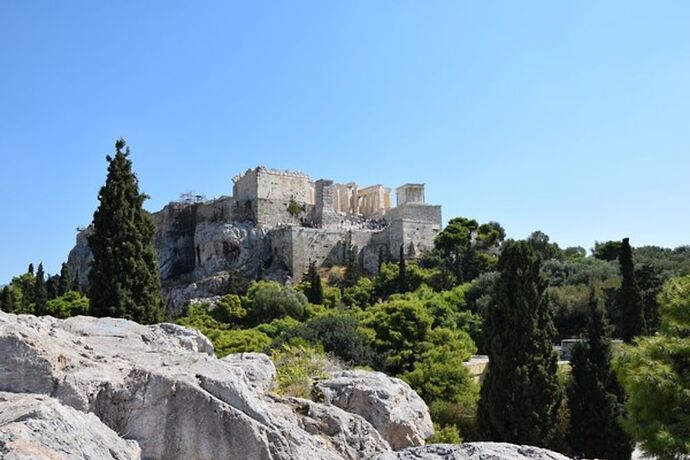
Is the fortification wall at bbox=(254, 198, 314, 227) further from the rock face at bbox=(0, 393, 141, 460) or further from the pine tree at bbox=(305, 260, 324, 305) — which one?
the rock face at bbox=(0, 393, 141, 460)

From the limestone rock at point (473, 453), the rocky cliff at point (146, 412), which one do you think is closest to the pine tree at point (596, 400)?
the rocky cliff at point (146, 412)

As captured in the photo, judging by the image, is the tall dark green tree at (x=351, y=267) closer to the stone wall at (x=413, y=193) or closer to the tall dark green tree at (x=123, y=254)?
the stone wall at (x=413, y=193)

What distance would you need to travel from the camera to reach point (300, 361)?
12883mm

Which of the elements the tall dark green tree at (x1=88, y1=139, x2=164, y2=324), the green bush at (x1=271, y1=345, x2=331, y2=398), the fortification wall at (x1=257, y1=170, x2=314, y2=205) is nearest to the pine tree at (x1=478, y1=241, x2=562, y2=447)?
the green bush at (x1=271, y1=345, x2=331, y2=398)

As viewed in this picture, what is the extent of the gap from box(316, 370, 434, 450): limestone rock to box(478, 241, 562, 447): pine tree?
350 inches

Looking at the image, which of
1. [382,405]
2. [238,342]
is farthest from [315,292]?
[382,405]

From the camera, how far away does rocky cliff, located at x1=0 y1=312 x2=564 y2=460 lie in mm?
4496

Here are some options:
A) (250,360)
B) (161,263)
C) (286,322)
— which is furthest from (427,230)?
(250,360)

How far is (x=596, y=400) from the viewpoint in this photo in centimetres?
1811

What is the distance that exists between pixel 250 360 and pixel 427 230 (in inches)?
2061

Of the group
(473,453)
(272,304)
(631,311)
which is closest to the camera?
(473,453)

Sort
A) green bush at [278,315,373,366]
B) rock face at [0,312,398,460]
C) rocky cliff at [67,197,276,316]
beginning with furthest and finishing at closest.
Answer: rocky cliff at [67,197,276,316] → green bush at [278,315,373,366] → rock face at [0,312,398,460]

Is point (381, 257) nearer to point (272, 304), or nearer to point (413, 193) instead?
point (413, 193)

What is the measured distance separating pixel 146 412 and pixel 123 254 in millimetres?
11591
